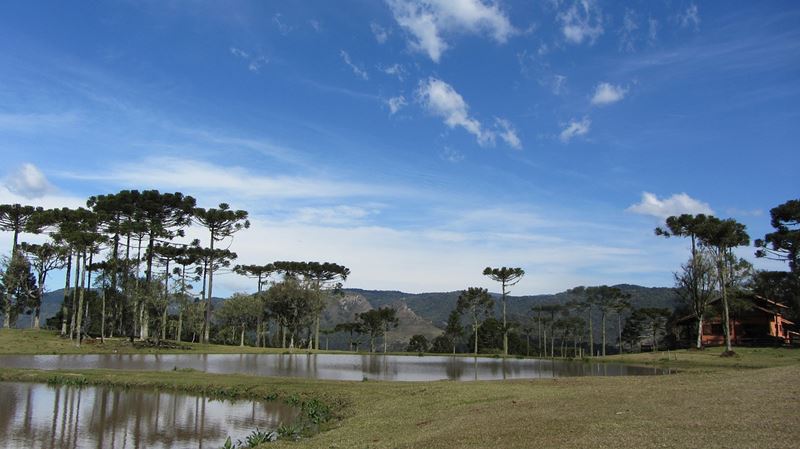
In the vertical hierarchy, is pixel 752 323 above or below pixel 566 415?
above

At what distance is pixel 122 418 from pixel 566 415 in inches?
543

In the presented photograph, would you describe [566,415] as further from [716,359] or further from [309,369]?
[716,359]

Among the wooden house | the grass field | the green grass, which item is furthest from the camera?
the wooden house

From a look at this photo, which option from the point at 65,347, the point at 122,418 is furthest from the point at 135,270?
the point at 122,418

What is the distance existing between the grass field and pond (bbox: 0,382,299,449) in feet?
8.16

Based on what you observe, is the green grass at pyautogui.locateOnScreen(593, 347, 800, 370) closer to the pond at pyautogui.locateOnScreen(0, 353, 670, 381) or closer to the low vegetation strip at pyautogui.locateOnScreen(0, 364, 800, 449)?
the pond at pyautogui.locateOnScreen(0, 353, 670, 381)

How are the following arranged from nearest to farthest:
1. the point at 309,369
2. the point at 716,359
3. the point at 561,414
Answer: the point at 561,414 → the point at 309,369 → the point at 716,359

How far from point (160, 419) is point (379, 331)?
8065cm

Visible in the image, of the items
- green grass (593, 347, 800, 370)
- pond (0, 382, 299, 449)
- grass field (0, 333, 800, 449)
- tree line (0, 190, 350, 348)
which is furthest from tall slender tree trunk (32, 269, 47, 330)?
green grass (593, 347, 800, 370)

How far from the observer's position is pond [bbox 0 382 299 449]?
49.3 feet

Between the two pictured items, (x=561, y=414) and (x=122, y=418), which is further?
(x=122, y=418)

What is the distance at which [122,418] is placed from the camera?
18.0 m

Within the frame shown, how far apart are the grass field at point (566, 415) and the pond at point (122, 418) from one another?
2487 millimetres

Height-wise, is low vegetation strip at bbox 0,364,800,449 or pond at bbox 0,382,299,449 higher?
low vegetation strip at bbox 0,364,800,449
